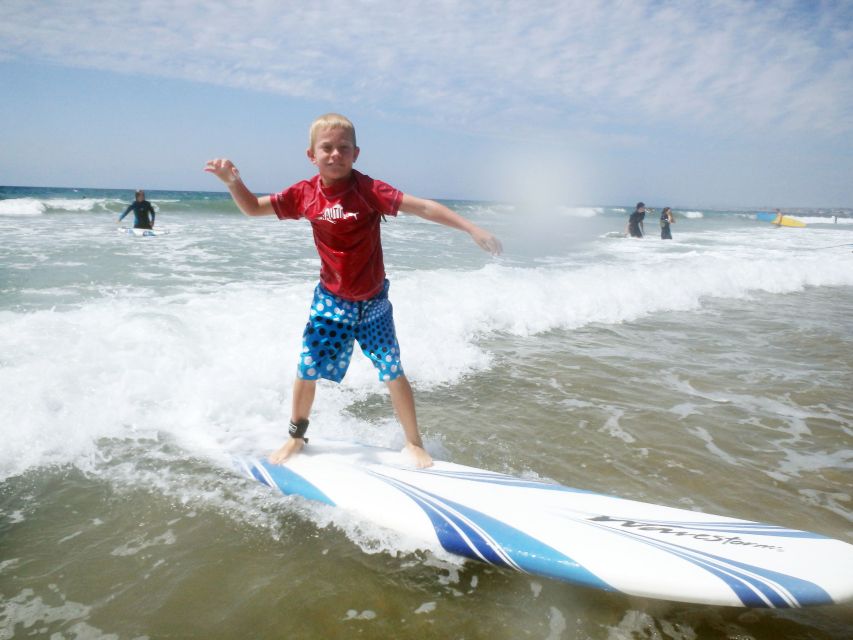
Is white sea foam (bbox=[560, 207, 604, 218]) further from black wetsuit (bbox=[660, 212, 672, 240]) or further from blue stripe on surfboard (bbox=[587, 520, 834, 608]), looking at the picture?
blue stripe on surfboard (bbox=[587, 520, 834, 608])

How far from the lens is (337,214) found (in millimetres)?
2553

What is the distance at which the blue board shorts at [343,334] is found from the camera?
2748 mm

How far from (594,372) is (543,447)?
1.86 metres

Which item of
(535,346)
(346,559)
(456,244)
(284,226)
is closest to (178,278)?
(535,346)

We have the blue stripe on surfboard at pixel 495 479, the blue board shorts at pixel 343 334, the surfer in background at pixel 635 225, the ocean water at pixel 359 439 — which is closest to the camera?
the ocean water at pixel 359 439

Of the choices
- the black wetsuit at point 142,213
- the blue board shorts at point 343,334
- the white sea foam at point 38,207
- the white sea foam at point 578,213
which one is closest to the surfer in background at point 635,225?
the black wetsuit at point 142,213

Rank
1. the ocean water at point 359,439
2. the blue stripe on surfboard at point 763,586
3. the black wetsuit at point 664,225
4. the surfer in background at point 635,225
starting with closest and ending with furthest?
the blue stripe on surfboard at point 763,586 < the ocean water at point 359,439 < the black wetsuit at point 664,225 < the surfer in background at point 635,225

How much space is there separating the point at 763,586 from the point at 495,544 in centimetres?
94

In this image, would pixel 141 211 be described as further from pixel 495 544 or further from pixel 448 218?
pixel 495 544

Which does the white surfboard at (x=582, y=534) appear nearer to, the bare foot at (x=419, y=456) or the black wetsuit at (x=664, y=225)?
the bare foot at (x=419, y=456)

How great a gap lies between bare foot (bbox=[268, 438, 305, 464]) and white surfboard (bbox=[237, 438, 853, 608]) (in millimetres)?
61

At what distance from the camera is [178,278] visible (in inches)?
322

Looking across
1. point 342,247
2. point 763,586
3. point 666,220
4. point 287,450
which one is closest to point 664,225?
point 666,220

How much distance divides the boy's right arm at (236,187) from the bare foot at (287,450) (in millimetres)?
1305
